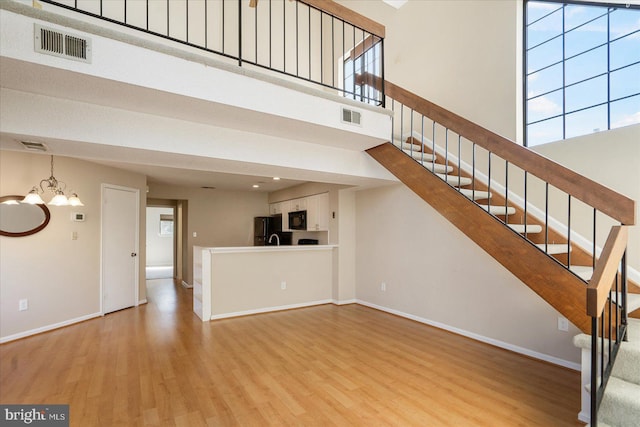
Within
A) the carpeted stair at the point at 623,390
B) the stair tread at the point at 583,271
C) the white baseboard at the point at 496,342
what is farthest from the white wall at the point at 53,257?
the stair tread at the point at 583,271

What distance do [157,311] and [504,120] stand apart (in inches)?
226

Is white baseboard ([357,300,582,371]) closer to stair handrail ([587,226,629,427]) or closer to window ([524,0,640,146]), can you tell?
stair handrail ([587,226,629,427])

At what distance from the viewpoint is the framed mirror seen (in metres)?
3.74

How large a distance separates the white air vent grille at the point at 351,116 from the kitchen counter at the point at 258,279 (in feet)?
8.59

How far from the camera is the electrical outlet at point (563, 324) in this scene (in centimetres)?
296

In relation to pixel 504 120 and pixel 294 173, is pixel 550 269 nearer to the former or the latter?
pixel 504 120

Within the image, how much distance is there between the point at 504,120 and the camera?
371 centimetres

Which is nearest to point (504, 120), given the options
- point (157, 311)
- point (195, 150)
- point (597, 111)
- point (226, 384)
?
point (597, 111)

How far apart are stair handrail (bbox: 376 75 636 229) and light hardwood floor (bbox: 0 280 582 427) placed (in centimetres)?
149

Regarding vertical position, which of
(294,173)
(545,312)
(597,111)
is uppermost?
(597,111)

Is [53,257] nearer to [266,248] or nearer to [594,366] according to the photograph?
[266,248]

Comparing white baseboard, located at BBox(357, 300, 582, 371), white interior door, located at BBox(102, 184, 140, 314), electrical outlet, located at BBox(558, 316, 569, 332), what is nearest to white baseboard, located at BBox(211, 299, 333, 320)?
white baseboard, located at BBox(357, 300, 582, 371)

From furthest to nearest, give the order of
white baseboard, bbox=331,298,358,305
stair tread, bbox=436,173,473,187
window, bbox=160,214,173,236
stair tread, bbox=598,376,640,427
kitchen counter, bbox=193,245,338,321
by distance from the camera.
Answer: window, bbox=160,214,173,236 → white baseboard, bbox=331,298,358,305 → kitchen counter, bbox=193,245,338,321 → stair tread, bbox=436,173,473,187 → stair tread, bbox=598,376,640,427

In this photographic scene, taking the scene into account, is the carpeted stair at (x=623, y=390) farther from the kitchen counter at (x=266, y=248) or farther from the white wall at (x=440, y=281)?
the kitchen counter at (x=266, y=248)
